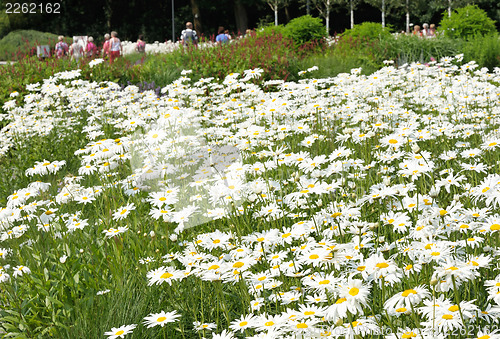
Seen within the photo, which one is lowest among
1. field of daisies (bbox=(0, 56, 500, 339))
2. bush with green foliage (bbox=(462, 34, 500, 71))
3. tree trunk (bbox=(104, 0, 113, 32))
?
field of daisies (bbox=(0, 56, 500, 339))

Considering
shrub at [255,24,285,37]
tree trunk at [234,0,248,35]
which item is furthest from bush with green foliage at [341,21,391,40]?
tree trunk at [234,0,248,35]

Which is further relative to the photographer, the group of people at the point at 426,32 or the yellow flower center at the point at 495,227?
the group of people at the point at 426,32

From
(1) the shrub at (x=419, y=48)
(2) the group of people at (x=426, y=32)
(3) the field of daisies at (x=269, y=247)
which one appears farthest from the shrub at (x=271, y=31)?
(3) the field of daisies at (x=269, y=247)

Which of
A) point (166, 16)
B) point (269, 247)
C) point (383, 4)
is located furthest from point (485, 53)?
point (166, 16)

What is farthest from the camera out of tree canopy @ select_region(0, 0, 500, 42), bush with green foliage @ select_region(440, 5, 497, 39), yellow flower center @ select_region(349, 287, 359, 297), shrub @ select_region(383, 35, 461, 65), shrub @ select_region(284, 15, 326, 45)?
tree canopy @ select_region(0, 0, 500, 42)

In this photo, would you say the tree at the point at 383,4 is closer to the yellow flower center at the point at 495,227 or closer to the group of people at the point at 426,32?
the group of people at the point at 426,32

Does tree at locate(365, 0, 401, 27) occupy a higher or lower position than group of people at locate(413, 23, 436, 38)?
higher

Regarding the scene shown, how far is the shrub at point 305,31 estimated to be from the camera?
14.8m

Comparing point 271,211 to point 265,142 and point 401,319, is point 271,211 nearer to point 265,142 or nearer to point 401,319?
point 401,319

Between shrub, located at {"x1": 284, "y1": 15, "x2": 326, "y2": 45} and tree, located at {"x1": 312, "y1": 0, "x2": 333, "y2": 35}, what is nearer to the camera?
shrub, located at {"x1": 284, "y1": 15, "x2": 326, "y2": 45}

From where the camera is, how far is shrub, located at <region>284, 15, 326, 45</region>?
1476 centimetres

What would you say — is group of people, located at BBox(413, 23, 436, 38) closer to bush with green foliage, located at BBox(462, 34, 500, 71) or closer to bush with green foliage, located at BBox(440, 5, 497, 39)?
bush with green foliage, located at BBox(440, 5, 497, 39)

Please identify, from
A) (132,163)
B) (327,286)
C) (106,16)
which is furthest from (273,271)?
(106,16)

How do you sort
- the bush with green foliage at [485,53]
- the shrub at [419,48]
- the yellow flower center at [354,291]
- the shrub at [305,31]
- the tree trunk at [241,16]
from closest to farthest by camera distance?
the yellow flower center at [354,291] → the bush with green foliage at [485,53] → the shrub at [419,48] → the shrub at [305,31] → the tree trunk at [241,16]
